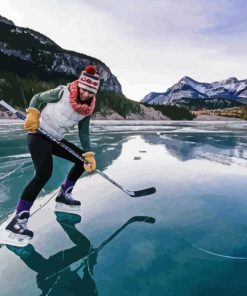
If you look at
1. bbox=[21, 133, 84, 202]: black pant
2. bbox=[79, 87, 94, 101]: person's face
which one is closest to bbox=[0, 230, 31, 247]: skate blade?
bbox=[21, 133, 84, 202]: black pant

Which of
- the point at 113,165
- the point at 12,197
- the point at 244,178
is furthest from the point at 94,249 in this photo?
the point at 113,165

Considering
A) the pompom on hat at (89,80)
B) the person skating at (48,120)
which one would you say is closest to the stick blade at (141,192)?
the person skating at (48,120)

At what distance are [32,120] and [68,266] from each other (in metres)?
1.87

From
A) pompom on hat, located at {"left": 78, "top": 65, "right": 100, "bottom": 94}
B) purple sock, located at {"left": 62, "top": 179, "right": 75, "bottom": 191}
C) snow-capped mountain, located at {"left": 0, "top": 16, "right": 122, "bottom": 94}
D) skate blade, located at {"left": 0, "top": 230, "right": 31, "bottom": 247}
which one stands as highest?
snow-capped mountain, located at {"left": 0, "top": 16, "right": 122, "bottom": 94}

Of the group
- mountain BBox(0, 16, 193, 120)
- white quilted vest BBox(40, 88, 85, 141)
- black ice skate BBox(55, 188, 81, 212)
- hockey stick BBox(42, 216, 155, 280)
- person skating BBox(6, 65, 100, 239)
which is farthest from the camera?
mountain BBox(0, 16, 193, 120)

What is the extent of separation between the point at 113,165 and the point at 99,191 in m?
3.05

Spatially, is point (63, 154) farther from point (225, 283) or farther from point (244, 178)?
point (244, 178)

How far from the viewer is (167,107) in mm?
162625

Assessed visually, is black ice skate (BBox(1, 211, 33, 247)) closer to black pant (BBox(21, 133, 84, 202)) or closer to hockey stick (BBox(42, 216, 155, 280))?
black pant (BBox(21, 133, 84, 202))

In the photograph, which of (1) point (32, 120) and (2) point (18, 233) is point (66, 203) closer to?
(2) point (18, 233)

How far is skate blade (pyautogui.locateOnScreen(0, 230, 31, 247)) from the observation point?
3.86 metres

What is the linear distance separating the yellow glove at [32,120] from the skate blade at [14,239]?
1.30 metres

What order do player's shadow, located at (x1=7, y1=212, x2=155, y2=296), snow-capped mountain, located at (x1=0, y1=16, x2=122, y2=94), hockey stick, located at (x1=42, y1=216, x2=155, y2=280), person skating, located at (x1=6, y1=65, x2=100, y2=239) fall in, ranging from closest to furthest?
1. player's shadow, located at (x1=7, y1=212, x2=155, y2=296)
2. hockey stick, located at (x1=42, y1=216, x2=155, y2=280)
3. person skating, located at (x1=6, y1=65, x2=100, y2=239)
4. snow-capped mountain, located at (x1=0, y1=16, x2=122, y2=94)

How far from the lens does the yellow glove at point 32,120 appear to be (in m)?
4.25
